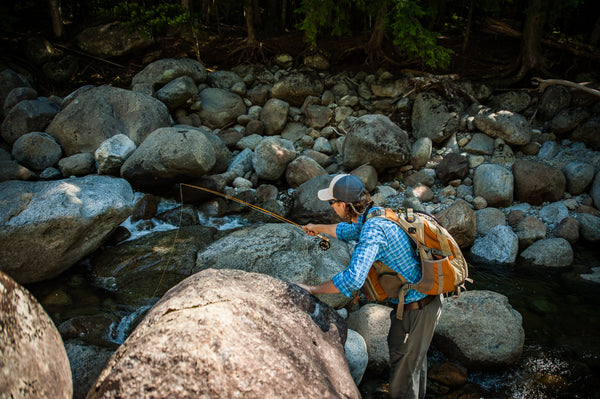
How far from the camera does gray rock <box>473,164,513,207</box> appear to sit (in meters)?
7.48

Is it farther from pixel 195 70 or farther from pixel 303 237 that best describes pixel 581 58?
pixel 195 70

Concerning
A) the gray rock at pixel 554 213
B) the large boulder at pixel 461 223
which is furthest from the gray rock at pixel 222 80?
the gray rock at pixel 554 213

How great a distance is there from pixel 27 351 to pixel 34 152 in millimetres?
8561

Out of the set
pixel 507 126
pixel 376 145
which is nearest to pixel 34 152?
pixel 376 145

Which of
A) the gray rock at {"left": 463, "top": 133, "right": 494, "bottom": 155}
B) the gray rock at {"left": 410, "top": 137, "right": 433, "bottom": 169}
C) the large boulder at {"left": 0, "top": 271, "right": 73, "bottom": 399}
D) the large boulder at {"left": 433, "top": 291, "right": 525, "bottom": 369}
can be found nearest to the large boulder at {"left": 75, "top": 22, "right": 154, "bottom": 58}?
the gray rock at {"left": 410, "top": 137, "right": 433, "bottom": 169}

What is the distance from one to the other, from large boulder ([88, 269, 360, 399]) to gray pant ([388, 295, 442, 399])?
596 mm

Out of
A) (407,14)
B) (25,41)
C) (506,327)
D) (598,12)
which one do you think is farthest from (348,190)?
(25,41)

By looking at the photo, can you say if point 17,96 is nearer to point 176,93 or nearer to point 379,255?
point 176,93

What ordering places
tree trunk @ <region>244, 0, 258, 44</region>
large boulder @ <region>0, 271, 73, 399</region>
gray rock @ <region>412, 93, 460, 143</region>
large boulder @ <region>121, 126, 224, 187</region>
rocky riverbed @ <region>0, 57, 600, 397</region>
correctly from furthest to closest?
1. tree trunk @ <region>244, 0, 258, 44</region>
2. gray rock @ <region>412, 93, 460, 143</region>
3. large boulder @ <region>121, 126, 224, 187</region>
4. rocky riverbed @ <region>0, 57, 600, 397</region>
5. large boulder @ <region>0, 271, 73, 399</region>

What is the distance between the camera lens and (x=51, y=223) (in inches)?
208

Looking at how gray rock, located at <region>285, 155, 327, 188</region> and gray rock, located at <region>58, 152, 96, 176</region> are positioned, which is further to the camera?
gray rock, located at <region>285, 155, 327, 188</region>

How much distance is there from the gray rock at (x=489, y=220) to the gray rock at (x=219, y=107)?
7.89 meters

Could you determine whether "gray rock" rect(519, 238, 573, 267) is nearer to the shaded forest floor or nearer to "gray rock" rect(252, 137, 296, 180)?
"gray rock" rect(252, 137, 296, 180)

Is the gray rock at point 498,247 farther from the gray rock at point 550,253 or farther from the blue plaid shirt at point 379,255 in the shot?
the blue plaid shirt at point 379,255
